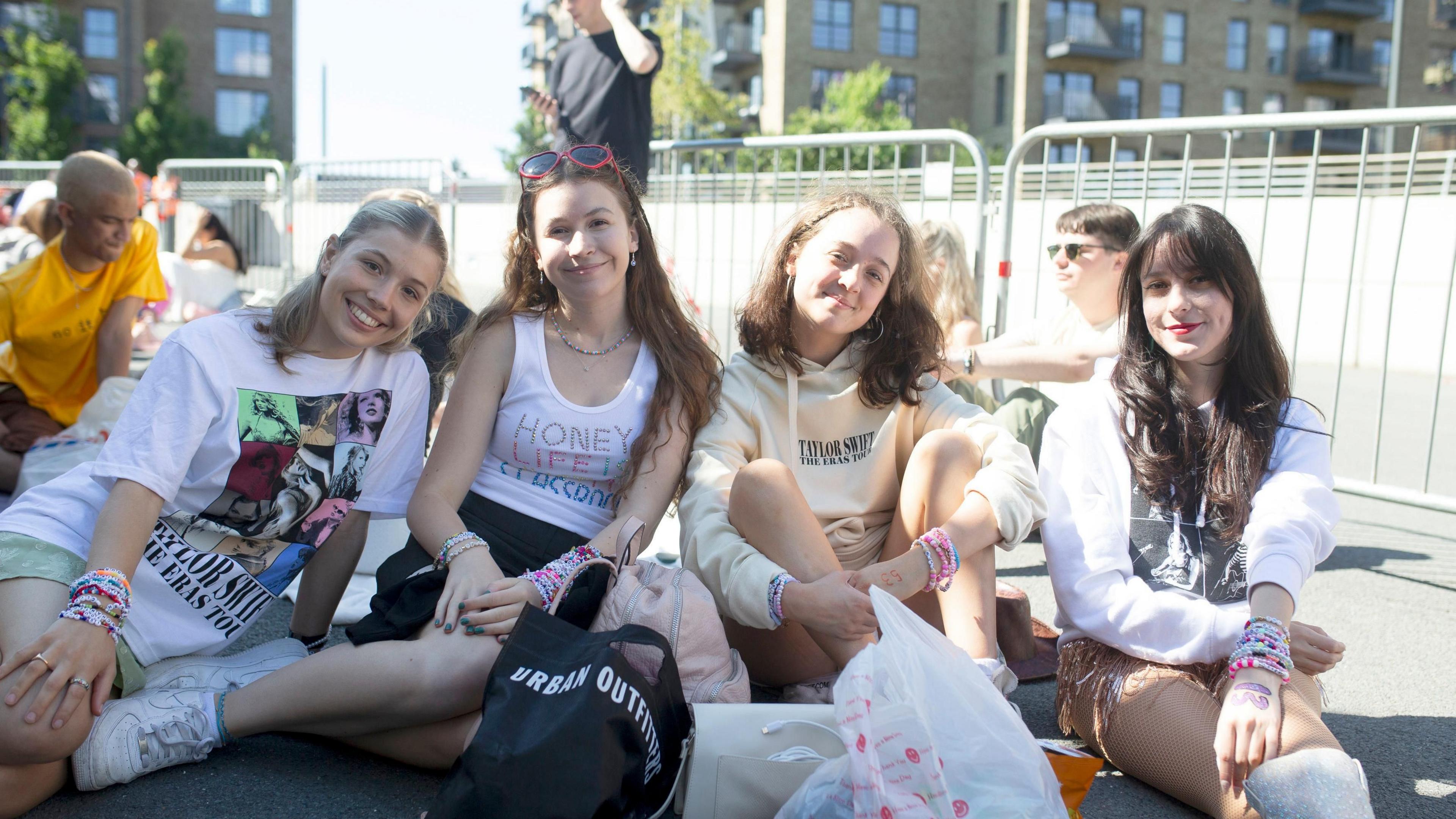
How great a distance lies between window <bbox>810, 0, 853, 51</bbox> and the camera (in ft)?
113

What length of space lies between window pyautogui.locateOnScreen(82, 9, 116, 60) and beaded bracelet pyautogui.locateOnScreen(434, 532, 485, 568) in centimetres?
5248

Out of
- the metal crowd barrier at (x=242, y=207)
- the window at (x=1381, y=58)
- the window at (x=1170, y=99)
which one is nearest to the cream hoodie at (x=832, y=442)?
the metal crowd barrier at (x=242, y=207)

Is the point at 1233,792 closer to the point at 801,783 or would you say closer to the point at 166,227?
the point at 801,783

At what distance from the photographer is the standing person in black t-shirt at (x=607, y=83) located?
496cm

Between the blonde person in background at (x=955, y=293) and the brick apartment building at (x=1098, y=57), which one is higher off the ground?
the brick apartment building at (x=1098, y=57)

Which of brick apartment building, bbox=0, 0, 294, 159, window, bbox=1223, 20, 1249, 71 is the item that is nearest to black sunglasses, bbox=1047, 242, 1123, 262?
window, bbox=1223, 20, 1249, 71

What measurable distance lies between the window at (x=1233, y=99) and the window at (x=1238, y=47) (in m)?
0.66

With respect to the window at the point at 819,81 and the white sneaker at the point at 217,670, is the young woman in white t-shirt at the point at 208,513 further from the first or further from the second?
the window at the point at 819,81

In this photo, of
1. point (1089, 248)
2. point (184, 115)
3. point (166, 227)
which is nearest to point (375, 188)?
point (166, 227)

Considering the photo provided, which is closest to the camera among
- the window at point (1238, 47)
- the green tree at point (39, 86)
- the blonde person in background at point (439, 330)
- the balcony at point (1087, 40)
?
the blonde person in background at point (439, 330)

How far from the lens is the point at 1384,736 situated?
2.59m

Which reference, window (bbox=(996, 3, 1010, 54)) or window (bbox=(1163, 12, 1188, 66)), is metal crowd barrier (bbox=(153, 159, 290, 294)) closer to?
window (bbox=(996, 3, 1010, 54))

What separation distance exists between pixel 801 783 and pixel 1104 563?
3.10 feet

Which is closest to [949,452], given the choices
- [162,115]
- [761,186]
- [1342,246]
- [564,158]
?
[564,158]
